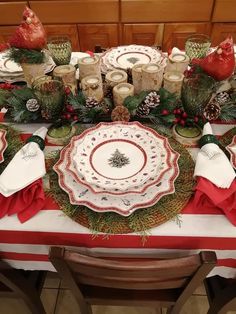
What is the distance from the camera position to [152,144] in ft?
2.68

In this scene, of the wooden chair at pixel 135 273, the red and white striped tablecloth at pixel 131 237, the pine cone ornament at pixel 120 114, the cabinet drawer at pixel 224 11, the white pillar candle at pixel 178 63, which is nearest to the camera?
the wooden chair at pixel 135 273

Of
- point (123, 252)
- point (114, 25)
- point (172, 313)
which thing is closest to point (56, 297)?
point (172, 313)

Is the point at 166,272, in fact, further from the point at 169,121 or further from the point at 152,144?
the point at 169,121

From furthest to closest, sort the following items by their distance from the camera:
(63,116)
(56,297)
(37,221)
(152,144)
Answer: (56,297), (63,116), (152,144), (37,221)

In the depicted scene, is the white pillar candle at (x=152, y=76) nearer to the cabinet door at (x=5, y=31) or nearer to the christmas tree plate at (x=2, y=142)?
the christmas tree plate at (x=2, y=142)

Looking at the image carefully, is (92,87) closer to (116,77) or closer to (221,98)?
(116,77)

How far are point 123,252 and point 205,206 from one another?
0.23 m

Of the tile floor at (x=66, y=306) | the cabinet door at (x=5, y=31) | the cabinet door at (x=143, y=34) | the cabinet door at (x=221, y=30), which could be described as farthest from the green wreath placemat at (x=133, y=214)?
the cabinet door at (x=5, y=31)

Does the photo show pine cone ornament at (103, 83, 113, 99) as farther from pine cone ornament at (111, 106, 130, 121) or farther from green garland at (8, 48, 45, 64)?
green garland at (8, 48, 45, 64)

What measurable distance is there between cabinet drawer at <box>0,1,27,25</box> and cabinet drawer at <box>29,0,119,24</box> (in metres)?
0.10

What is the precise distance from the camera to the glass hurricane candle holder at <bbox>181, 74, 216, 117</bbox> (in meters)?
0.84

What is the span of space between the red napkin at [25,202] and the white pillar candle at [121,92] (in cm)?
36

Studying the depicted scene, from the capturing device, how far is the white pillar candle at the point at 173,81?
0.94m

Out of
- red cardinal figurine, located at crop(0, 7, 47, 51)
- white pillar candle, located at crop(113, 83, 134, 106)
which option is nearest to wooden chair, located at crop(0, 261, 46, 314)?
white pillar candle, located at crop(113, 83, 134, 106)
